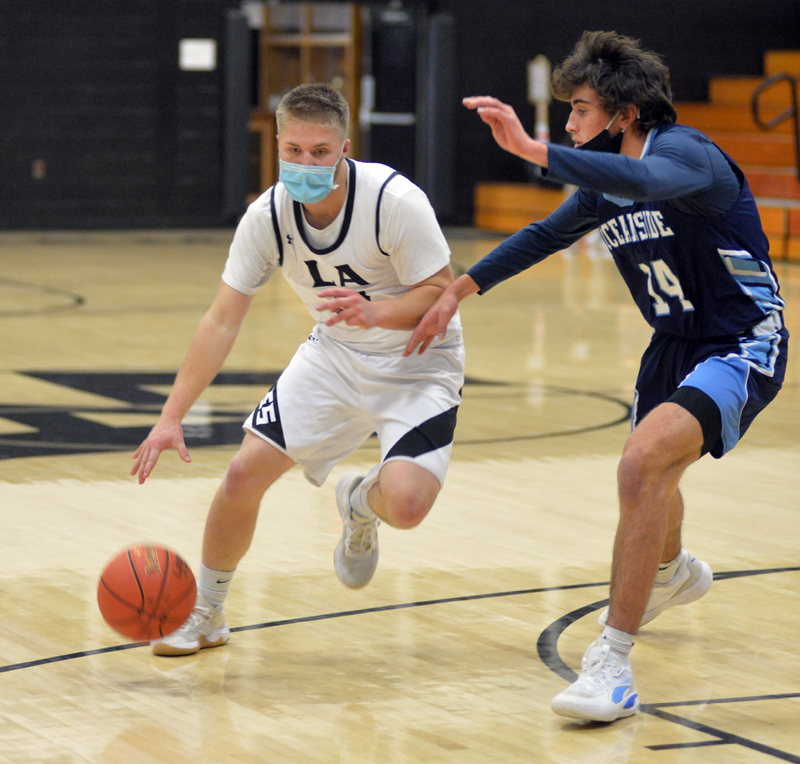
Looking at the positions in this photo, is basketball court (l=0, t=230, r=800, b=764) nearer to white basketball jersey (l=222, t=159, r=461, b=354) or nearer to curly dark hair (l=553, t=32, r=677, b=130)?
white basketball jersey (l=222, t=159, r=461, b=354)

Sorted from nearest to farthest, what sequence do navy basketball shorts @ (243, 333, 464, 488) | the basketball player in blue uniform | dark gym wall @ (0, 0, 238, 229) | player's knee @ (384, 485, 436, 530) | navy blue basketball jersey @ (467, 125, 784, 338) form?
the basketball player in blue uniform
navy blue basketball jersey @ (467, 125, 784, 338)
player's knee @ (384, 485, 436, 530)
navy basketball shorts @ (243, 333, 464, 488)
dark gym wall @ (0, 0, 238, 229)

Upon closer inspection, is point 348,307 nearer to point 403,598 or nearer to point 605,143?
point 605,143

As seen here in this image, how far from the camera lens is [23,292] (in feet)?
33.9

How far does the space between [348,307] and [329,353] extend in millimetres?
382

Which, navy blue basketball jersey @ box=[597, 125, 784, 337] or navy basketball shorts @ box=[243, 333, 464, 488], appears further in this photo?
navy basketball shorts @ box=[243, 333, 464, 488]

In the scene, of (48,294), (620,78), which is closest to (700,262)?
(620,78)

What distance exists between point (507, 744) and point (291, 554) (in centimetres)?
148

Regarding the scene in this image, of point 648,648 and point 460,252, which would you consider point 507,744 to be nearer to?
point 648,648

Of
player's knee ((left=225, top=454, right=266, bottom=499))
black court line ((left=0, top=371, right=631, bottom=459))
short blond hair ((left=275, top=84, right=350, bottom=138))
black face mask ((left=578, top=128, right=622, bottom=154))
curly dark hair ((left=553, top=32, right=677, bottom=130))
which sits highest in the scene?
curly dark hair ((left=553, top=32, right=677, bottom=130))

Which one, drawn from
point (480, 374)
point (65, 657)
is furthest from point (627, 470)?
point (480, 374)

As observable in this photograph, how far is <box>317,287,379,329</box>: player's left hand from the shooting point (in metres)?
3.07

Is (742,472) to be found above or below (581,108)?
below

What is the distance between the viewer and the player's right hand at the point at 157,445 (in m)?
3.15

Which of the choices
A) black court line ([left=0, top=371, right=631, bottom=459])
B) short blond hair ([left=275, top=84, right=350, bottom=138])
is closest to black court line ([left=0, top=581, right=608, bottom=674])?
short blond hair ([left=275, top=84, right=350, bottom=138])
